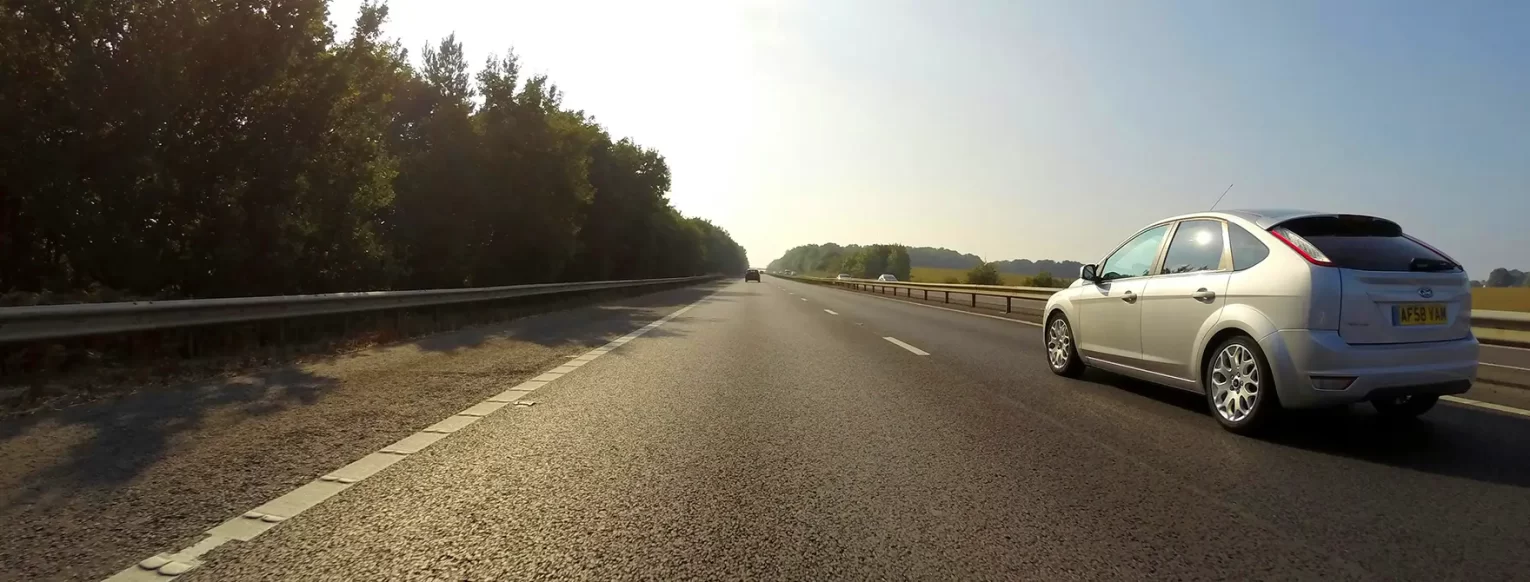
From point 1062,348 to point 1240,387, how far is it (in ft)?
9.03

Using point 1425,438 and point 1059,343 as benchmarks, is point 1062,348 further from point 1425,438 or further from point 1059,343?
point 1425,438

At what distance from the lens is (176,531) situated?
9.99 feet

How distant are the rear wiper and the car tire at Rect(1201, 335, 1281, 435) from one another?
3.39 feet

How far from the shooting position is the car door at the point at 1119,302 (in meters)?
6.41

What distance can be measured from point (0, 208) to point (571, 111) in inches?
1426

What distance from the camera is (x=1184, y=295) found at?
18.8 ft

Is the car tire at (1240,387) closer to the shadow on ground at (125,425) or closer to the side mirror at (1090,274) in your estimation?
the side mirror at (1090,274)

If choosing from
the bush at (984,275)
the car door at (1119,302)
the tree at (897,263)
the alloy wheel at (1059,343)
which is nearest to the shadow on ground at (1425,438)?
the car door at (1119,302)

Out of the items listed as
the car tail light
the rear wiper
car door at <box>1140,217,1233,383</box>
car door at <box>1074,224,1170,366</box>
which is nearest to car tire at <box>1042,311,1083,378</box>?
car door at <box>1074,224,1170,366</box>

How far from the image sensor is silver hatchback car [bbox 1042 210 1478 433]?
466 cm

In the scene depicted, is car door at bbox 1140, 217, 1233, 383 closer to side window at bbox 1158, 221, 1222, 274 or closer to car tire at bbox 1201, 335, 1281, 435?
side window at bbox 1158, 221, 1222, 274

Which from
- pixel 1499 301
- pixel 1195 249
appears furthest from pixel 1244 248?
pixel 1499 301

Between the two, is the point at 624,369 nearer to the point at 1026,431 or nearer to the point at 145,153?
the point at 1026,431

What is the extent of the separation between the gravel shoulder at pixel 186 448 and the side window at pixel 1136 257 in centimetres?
542
